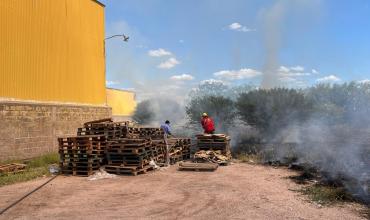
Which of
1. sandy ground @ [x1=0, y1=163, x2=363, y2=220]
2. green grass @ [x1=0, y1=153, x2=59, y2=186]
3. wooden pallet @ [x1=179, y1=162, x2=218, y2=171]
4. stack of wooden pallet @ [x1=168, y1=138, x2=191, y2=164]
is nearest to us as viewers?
sandy ground @ [x1=0, y1=163, x2=363, y2=220]

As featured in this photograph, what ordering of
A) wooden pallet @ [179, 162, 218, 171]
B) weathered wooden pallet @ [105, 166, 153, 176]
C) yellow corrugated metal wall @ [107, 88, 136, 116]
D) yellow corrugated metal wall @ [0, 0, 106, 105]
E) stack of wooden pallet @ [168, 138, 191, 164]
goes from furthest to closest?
yellow corrugated metal wall @ [107, 88, 136, 116]
stack of wooden pallet @ [168, 138, 191, 164]
yellow corrugated metal wall @ [0, 0, 106, 105]
wooden pallet @ [179, 162, 218, 171]
weathered wooden pallet @ [105, 166, 153, 176]

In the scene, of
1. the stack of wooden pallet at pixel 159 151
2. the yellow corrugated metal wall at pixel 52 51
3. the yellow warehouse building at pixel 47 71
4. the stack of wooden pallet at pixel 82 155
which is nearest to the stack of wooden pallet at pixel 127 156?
the stack of wooden pallet at pixel 82 155

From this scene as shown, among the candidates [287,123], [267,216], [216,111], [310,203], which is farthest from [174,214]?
[216,111]

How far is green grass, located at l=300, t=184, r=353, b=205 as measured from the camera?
29.3 ft

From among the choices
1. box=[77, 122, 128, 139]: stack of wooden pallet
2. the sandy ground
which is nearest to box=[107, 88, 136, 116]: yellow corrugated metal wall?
box=[77, 122, 128, 139]: stack of wooden pallet

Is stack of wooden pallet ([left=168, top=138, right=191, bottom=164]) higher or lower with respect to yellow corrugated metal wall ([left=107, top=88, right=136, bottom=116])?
lower

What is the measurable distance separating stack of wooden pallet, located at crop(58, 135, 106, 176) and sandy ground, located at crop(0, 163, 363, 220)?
1.90 ft

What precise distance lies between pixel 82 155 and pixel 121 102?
3343 cm

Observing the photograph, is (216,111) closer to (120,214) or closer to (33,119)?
(33,119)

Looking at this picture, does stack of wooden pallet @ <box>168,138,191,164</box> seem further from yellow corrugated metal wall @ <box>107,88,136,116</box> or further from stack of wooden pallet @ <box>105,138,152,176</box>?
yellow corrugated metal wall @ <box>107,88,136,116</box>

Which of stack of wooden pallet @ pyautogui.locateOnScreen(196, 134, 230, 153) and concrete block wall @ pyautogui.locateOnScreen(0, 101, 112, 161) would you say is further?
stack of wooden pallet @ pyautogui.locateOnScreen(196, 134, 230, 153)

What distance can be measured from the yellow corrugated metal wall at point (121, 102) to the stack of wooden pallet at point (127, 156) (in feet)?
100.0

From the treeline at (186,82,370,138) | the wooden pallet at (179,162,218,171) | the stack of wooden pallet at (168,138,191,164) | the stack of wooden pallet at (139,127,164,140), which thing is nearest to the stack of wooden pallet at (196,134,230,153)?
the stack of wooden pallet at (168,138,191,164)

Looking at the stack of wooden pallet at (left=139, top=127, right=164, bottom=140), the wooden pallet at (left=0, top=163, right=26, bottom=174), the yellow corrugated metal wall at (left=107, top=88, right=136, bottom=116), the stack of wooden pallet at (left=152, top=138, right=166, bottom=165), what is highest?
the yellow corrugated metal wall at (left=107, top=88, right=136, bottom=116)
